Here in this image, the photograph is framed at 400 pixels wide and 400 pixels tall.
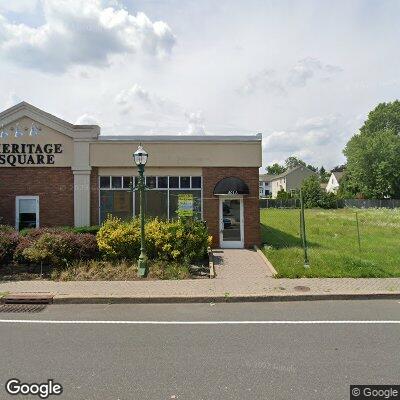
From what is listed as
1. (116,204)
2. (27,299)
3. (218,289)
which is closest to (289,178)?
(116,204)

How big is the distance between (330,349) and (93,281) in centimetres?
657

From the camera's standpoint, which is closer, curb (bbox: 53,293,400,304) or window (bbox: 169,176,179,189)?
curb (bbox: 53,293,400,304)

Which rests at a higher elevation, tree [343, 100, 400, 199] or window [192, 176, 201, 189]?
tree [343, 100, 400, 199]

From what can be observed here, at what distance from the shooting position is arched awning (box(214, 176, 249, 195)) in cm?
1537

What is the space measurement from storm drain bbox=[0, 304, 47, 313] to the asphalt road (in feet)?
1.10

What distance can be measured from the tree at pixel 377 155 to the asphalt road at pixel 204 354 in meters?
63.6

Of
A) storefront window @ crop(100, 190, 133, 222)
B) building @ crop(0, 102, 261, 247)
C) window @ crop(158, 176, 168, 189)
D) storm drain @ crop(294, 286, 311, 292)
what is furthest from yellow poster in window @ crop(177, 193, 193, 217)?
storm drain @ crop(294, 286, 311, 292)

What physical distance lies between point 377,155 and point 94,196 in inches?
2386

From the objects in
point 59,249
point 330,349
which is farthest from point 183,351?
point 59,249

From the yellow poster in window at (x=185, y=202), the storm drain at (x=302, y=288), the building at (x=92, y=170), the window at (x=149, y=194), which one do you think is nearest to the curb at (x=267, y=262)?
the building at (x=92, y=170)

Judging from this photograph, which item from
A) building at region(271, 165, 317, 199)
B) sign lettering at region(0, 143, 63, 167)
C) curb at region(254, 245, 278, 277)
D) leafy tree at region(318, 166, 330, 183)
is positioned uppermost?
leafy tree at region(318, 166, 330, 183)

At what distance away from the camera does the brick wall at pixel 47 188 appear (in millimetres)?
15609

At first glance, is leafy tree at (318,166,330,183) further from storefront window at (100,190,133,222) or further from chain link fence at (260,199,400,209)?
storefront window at (100,190,133,222)

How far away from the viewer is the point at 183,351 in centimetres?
572
